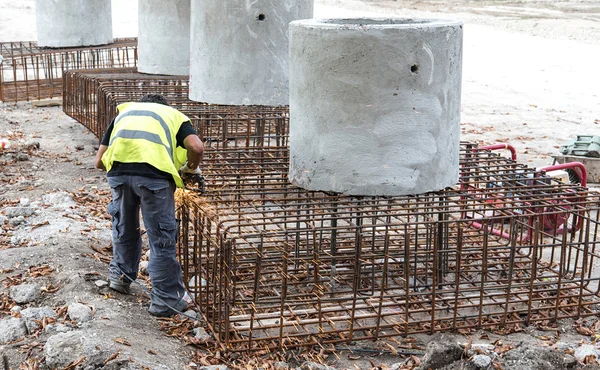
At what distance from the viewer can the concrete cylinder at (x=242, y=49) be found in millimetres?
9906

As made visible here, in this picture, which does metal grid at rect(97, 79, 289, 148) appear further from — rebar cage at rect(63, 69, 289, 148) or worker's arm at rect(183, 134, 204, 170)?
worker's arm at rect(183, 134, 204, 170)

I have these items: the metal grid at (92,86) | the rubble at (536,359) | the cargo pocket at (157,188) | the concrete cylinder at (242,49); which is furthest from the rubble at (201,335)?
the metal grid at (92,86)

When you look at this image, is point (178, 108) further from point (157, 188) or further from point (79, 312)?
point (79, 312)

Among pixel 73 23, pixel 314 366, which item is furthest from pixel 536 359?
pixel 73 23

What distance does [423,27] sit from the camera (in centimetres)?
610

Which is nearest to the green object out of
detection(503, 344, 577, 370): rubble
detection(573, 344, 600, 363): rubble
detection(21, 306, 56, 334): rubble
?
detection(573, 344, 600, 363): rubble

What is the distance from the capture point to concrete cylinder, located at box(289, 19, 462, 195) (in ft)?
19.9

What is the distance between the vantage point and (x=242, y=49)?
10031 millimetres

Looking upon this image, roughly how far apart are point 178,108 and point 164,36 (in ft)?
12.3

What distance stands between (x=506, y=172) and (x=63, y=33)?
1346 cm

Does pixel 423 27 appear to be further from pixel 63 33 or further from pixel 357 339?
pixel 63 33

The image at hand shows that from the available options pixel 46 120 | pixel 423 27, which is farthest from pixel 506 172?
pixel 46 120

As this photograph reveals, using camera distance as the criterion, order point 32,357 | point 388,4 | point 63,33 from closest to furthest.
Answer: point 32,357
point 63,33
point 388,4

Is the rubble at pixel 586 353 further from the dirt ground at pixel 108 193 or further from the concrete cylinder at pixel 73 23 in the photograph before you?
the concrete cylinder at pixel 73 23
